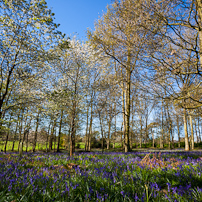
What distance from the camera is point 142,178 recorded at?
294cm

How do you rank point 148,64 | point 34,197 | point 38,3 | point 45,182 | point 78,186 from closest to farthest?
point 34,197
point 78,186
point 45,182
point 148,64
point 38,3

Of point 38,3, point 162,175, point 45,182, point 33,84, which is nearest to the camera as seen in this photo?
point 45,182

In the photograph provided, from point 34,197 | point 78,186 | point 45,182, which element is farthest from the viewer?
point 45,182

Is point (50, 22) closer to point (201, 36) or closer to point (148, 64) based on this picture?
point (148, 64)

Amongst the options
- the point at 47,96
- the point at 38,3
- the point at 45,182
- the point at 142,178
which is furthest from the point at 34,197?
the point at 38,3

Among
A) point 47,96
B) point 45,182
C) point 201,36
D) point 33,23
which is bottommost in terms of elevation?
point 45,182

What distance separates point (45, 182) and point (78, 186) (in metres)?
0.68

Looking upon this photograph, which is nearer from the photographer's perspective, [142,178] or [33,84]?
[142,178]

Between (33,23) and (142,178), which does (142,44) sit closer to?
(142,178)

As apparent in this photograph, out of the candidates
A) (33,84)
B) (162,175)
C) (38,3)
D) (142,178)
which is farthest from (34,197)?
(38,3)

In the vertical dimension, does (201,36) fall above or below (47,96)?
above

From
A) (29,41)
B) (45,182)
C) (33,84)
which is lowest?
(45,182)

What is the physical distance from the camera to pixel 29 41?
24.5ft

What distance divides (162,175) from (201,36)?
16.9 feet
